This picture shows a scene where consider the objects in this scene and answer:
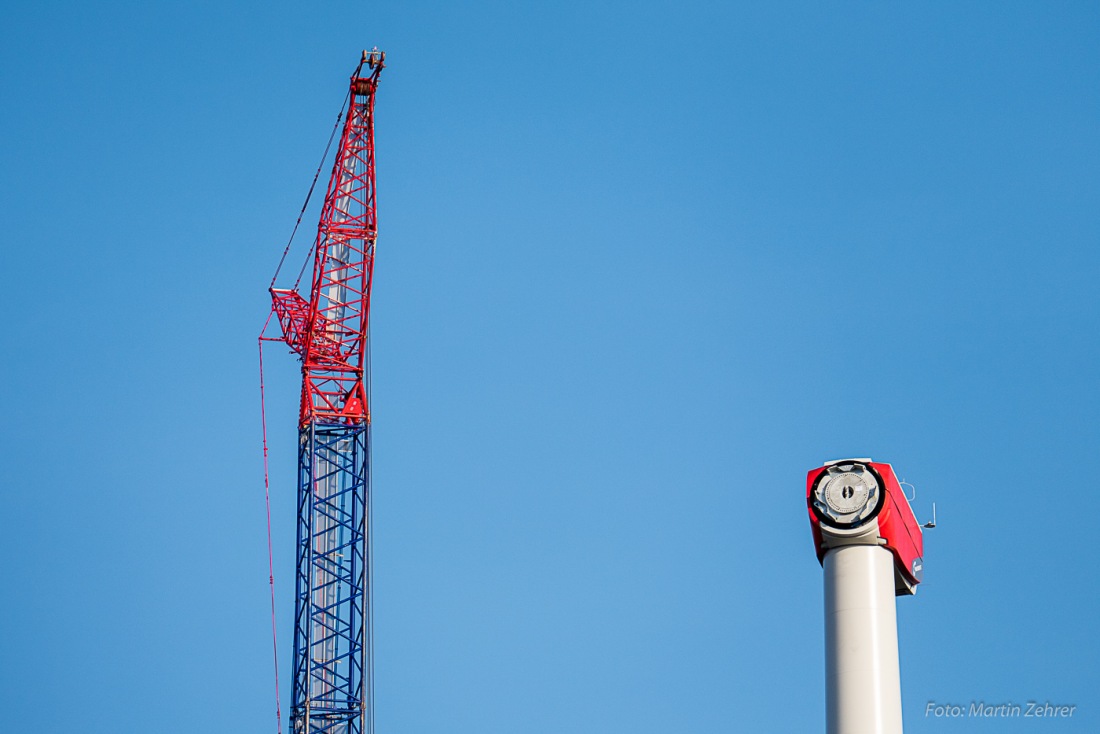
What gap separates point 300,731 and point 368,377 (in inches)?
1188

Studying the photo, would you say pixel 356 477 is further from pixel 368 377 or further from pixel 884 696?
pixel 884 696

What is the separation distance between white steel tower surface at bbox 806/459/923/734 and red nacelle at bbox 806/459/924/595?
4cm

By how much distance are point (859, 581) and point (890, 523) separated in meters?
2.75

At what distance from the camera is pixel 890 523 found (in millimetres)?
75000

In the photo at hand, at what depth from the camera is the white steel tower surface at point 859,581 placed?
73125mm

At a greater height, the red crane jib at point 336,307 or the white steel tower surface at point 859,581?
the red crane jib at point 336,307

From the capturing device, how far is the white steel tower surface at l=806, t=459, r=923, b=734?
7312 centimetres

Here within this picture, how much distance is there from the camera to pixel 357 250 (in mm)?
152750

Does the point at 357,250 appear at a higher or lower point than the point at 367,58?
lower

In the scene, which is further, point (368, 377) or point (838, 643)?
point (368, 377)

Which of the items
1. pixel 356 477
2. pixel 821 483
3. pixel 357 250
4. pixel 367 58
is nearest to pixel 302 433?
pixel 356 477

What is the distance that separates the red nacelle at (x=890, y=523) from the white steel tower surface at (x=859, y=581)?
0.04m

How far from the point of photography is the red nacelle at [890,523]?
74812mm

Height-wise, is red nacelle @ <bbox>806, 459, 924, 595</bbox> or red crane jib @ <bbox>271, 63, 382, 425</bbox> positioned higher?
red crane jib @ <bbox>271, 63, 382, 425</bbox>
